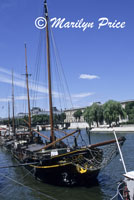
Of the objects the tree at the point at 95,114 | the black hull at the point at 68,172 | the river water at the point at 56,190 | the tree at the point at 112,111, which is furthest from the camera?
the tree at the point at 95,114

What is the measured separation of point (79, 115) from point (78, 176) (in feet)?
583

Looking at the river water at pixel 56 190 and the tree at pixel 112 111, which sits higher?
the tree at pixel 112 111

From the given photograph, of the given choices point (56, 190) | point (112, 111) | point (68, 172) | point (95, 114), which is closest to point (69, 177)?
point (68, 172)

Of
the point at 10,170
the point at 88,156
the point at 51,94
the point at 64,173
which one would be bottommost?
the point at 10,170

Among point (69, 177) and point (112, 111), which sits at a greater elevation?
point (112, 111)

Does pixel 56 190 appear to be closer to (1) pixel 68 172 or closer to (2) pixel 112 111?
(1) pixel 68 172

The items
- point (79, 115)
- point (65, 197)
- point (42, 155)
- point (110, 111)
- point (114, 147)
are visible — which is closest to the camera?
point (65, 197)

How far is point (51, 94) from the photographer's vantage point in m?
24.2

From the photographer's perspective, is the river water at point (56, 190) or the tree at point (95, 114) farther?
the tree at point (95, 114)

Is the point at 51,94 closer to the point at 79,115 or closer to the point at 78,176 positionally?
the point at 78,176

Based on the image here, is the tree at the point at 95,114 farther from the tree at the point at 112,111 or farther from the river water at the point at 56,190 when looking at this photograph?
the river water at the point at 56,190

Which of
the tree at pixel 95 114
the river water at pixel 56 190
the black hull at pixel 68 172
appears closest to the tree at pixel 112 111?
the tree at pixel 95 114

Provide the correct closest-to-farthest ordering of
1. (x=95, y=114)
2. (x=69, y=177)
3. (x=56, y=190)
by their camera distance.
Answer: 1. (x=56, y=190)
2. (x=69, y=177)
3. (x=95, y=114)

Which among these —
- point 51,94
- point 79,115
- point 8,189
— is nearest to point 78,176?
point 8,189
